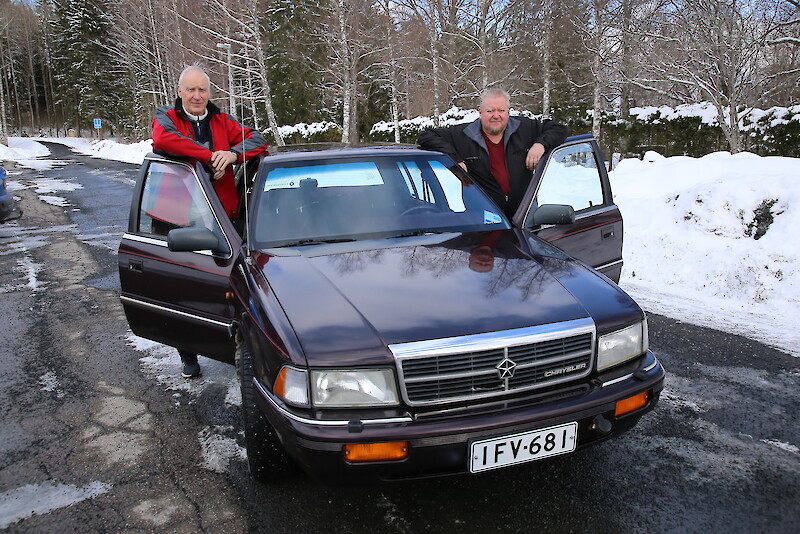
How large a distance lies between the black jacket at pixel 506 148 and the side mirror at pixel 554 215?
84 cm

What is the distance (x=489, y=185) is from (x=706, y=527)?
9.44 ft

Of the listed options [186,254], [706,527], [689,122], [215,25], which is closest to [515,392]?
[706,527]

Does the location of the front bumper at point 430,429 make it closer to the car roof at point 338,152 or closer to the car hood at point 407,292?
the car hood at point 407,292

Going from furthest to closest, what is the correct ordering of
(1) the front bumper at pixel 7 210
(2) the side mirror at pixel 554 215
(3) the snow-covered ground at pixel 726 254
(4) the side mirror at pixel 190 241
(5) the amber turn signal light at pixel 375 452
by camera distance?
1. (1) the front bumper at pixel 7 210
2. (3) the snow-covered ground at pixel 726 254
3. (2) the side mirror at pixel 554 215
4. (4) the side mirror at pixel 190 241
5. (5) the amber turn signal light at pixel 375 452

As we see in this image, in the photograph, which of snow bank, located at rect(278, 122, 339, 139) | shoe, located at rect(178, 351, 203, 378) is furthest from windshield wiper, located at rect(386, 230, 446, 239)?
snow bank, located at rect(278, 122, 339, 139)

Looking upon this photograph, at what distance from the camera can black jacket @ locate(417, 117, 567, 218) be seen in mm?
4652

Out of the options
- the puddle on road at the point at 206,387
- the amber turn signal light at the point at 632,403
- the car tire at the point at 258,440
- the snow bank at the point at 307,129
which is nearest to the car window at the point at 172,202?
the puddle on road at the point at 206,387

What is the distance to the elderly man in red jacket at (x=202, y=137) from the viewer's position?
152 inches

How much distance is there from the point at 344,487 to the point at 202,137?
2868 millimetres

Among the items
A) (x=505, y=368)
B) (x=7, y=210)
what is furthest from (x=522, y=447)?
(x=7, y=210)

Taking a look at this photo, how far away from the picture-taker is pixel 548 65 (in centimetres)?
2339

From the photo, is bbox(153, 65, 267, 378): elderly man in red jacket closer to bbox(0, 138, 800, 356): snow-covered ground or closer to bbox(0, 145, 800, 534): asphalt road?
bbox(0, 145, 800, 534): asphalt road

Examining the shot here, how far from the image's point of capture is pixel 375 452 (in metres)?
2.19

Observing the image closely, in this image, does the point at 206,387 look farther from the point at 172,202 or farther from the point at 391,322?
the point at 391,322
